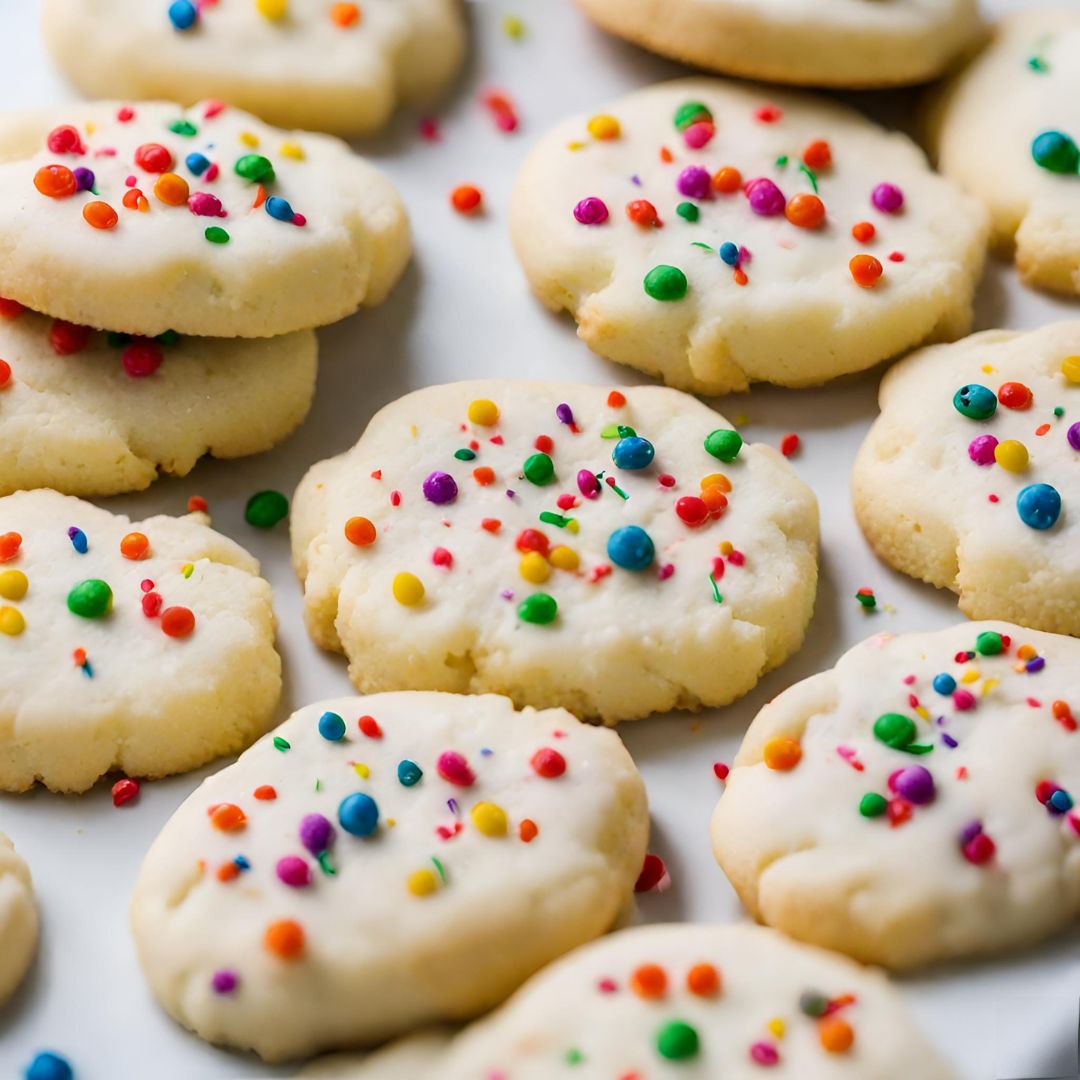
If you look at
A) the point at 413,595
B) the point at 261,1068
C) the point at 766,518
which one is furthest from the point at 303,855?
the point at 766,518

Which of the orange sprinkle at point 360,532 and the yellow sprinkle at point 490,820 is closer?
the yellow sprinkle at point 490,820

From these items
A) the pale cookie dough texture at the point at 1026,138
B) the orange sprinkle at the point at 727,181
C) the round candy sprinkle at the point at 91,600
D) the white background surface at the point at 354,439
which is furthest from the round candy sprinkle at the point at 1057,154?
the round candy sprinkle at the point at 91,600

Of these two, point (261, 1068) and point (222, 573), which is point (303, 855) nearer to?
point (261, 1068)

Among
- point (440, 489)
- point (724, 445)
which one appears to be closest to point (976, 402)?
point (724, 445)

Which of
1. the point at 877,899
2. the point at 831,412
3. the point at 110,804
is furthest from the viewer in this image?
the point at 831,412

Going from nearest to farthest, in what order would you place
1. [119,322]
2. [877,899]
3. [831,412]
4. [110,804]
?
[877,899] < [110,804] < [119,322] < [831,412]

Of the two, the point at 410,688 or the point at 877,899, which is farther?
the point at 410,688

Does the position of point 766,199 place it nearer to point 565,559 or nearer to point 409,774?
point 565,559

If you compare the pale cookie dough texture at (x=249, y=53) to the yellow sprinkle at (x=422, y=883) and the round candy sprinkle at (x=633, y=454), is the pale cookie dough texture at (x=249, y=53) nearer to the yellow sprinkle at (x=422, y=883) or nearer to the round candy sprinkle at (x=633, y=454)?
the round candy sprinkle at (x=633, y=454)
